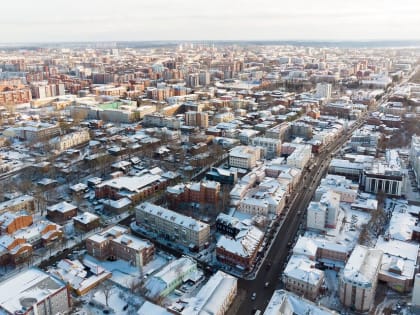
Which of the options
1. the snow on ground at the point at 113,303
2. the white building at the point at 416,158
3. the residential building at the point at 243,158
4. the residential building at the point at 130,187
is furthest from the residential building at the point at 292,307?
the white building at the point at 416,158

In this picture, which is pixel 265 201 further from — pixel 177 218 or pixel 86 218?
pixel 86 218

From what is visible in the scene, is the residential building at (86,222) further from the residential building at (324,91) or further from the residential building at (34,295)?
the residential building at (324,91)

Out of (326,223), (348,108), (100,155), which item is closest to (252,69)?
(348,108)

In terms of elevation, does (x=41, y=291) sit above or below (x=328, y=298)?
above

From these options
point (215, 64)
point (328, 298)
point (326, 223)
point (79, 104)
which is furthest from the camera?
point (215, 64)

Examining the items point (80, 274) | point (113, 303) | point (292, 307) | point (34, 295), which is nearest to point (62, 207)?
point (80, 274)

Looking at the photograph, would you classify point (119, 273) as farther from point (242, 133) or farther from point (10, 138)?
point (10, 138)
